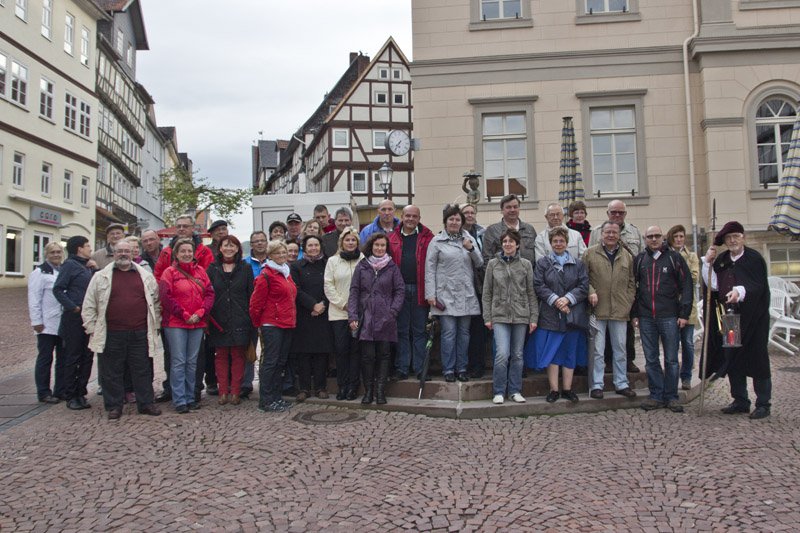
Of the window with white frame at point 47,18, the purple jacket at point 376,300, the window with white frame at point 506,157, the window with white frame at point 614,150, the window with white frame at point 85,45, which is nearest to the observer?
the purple jacket at point 376,300

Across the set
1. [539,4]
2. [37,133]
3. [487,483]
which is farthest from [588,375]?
[37,133]

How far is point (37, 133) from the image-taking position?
26891 mm

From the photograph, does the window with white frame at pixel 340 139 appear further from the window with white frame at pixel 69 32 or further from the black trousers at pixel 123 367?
the black trousers at pixel 123 367

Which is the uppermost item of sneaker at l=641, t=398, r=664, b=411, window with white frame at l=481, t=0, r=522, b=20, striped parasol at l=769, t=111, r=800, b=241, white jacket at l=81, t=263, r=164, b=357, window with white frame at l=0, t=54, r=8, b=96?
window with white frame at l=0, t=54, r=8, b=96

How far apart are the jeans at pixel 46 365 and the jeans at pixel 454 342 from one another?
4.17m

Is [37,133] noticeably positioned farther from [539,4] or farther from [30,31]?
[539,4]

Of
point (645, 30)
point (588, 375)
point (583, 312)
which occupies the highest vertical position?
point (645, 30)

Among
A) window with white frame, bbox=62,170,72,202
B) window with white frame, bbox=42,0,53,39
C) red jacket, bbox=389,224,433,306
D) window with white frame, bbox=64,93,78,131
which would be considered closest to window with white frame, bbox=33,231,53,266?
window with white frame, bbox=62,170,72,202

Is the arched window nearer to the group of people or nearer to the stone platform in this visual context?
the group of people

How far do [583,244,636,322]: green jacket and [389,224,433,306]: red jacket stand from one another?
1.74 m

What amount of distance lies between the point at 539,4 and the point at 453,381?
464 inches

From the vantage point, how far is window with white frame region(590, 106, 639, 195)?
15727 millimetres

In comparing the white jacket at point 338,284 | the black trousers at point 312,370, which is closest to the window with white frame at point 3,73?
the black trousers at point 312,370

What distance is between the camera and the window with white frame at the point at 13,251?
2461 cm
